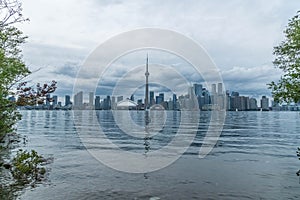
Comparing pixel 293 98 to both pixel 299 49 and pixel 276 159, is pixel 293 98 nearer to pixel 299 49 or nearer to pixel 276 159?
pixel 299 49

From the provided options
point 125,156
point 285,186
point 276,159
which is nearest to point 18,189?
point 125,156

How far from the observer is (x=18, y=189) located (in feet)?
56.1

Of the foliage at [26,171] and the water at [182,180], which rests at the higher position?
the foliage at [26,171]

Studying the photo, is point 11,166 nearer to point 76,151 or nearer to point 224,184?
point 76,151

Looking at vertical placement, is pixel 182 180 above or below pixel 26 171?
below

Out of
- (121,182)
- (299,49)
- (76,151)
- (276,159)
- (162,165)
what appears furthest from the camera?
(76,151)

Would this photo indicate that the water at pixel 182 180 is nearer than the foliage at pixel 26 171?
Yes

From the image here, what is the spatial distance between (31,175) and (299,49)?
19.3 meters

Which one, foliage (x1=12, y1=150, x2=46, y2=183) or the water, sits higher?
foliage (x1=12, y1=150, x2=46, y2=183)

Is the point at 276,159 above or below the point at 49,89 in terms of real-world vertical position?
below

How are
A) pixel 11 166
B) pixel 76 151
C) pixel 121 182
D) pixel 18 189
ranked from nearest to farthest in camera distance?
1. pixel 18 189
2. pixel 121 182
3. pixel 11 166
4. pixel 76 151

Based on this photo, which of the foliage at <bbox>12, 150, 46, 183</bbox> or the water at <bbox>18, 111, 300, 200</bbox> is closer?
the water at <bbox>18, 111, 300, 200</bbox>

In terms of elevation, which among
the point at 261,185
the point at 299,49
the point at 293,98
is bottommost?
the point at 261,185

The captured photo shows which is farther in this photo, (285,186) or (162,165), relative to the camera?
(162,165)
